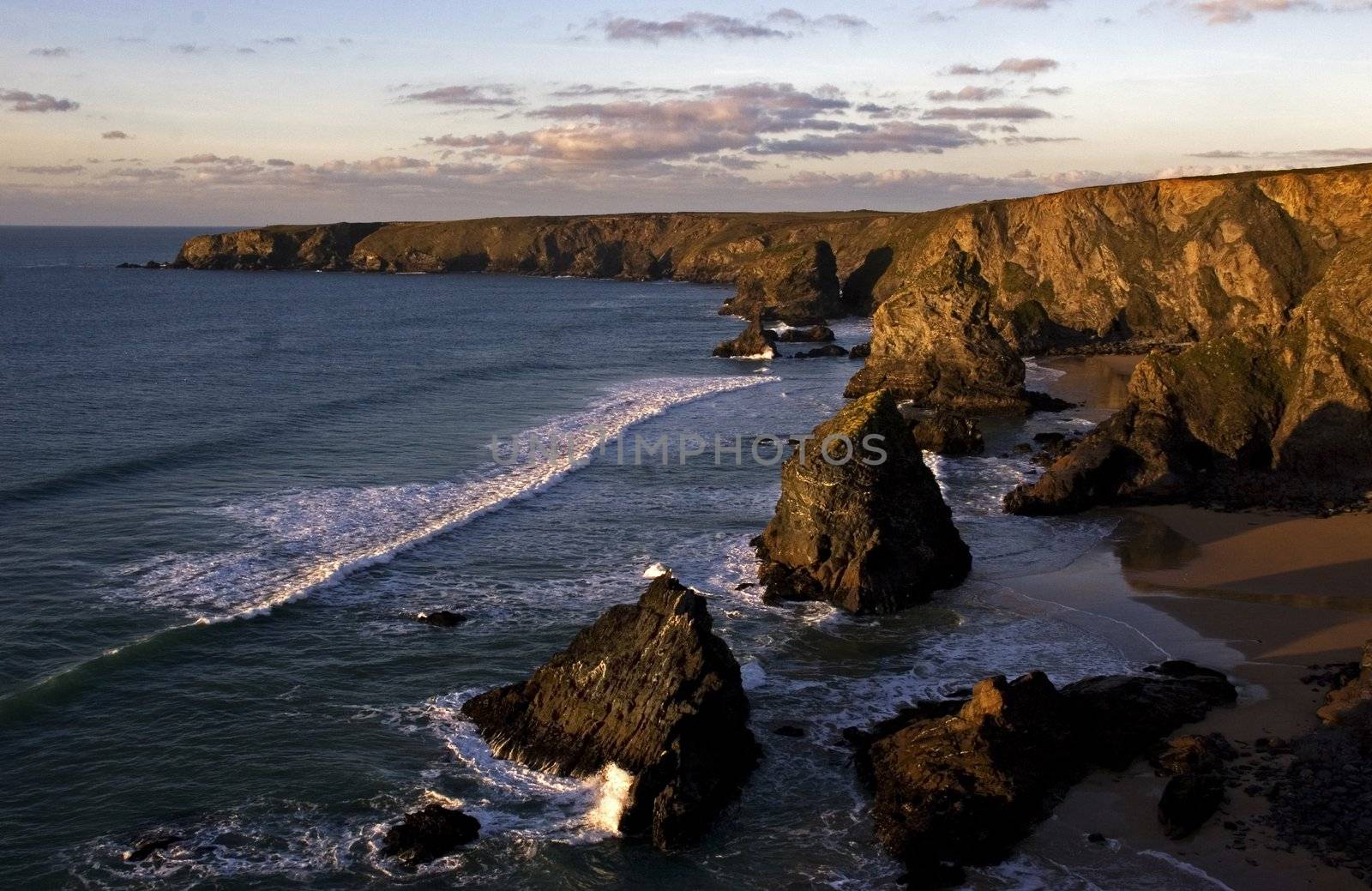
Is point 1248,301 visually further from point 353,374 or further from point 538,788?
point 538,788

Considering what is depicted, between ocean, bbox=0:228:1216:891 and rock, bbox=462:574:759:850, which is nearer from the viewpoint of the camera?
ocean, bbox=0:228:1216:891

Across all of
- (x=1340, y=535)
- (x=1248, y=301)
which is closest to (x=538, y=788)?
(x=1340, y=535)

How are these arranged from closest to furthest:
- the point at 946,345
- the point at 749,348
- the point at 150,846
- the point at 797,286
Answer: the point at 150,846, the point at 946,345, the point at 749,348, the point at 797,286

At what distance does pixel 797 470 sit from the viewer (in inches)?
1265

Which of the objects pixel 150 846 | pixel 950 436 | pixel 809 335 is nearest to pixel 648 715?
pixel 150 846

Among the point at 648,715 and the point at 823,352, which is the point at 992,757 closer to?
the point at 648,715

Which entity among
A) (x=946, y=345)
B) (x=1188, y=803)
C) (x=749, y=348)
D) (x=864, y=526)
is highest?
(x=946, y=345)

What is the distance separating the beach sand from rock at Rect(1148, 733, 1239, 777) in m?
0.33

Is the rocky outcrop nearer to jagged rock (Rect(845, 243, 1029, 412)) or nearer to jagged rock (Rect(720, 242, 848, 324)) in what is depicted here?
jagged rock (Rect(845, 243, 1029, 412))

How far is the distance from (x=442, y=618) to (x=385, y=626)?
4.85 ft

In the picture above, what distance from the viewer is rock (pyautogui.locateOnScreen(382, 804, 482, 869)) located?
19.4 meters

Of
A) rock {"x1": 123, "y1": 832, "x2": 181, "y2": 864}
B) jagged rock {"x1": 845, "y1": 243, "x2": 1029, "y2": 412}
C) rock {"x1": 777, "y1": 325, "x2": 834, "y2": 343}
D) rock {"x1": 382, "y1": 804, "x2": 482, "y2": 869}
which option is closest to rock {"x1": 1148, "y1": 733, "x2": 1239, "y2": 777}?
rock {"x1": 382, "y1": 804, "x2": 482, "y2": 869}

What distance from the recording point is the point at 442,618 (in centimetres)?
2983

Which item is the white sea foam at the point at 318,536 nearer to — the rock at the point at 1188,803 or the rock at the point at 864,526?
the rock at the point at 864,526
